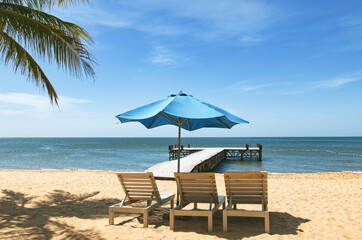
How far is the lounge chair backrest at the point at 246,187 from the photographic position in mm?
4367

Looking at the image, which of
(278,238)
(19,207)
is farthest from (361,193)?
(19,207)

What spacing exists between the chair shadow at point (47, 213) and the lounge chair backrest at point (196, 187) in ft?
4.78

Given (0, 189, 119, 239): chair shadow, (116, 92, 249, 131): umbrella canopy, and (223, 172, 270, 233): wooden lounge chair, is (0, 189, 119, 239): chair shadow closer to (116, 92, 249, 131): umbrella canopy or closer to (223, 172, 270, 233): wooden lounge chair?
(116, 92, 249, 131): umbrella canopy

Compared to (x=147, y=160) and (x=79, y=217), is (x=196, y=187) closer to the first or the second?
(x=79, y=217)

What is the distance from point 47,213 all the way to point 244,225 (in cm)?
370

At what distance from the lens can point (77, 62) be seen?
5.87 meters

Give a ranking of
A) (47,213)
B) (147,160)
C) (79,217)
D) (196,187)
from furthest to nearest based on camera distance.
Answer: (147,160), (47,213), (79,217), (196,187)

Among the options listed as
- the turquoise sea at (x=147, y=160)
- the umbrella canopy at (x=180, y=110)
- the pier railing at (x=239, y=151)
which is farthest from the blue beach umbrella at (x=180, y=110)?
the pier railing at (x=239, y=151)

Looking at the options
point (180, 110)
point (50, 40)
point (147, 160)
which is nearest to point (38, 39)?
point (50, 40)

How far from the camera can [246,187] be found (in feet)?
14.8

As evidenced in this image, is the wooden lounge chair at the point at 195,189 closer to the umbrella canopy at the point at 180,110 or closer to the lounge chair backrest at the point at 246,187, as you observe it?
the lounge chair backrest at the point at 246,187

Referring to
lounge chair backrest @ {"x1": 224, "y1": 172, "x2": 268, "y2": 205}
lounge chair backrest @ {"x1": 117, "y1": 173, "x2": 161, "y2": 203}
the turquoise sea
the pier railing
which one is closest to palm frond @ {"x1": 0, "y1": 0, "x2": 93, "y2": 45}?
lounge chair backrest @ {"x1": 117, "y1": 173, "x2": 161, "y2": 203}

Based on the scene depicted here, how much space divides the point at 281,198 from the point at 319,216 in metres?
1.74

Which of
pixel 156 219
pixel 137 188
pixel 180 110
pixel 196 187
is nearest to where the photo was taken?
pixel 180 110
